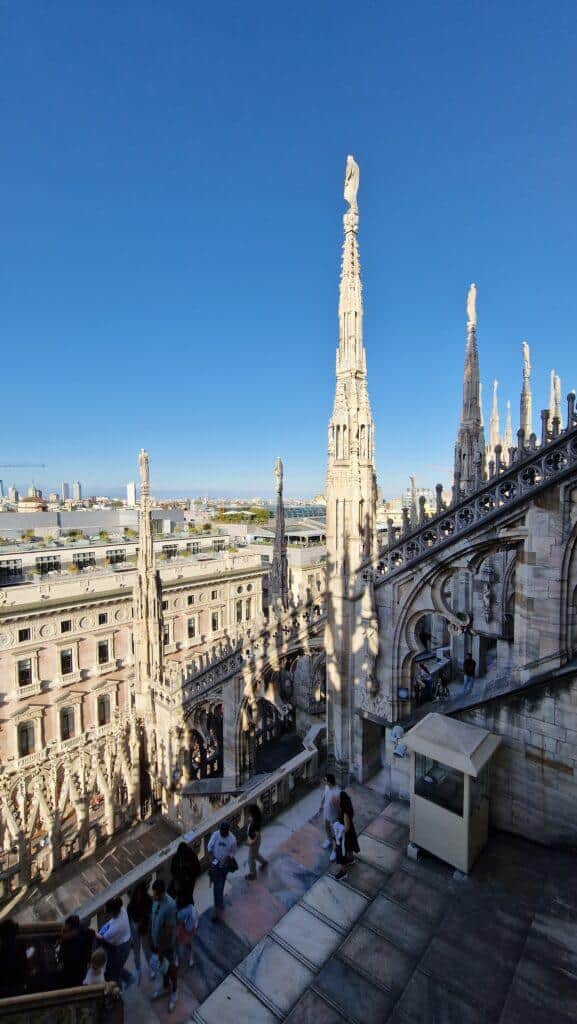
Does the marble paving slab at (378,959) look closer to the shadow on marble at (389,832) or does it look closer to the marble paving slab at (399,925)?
the marble paving slab at (399,925)

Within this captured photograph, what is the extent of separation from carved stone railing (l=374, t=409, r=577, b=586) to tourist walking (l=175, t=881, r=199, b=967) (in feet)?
22.3

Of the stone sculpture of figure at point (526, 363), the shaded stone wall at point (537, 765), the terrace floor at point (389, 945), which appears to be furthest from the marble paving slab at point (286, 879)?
the stone sculpture of figure at point (526, 363)

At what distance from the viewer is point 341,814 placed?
26.4ft

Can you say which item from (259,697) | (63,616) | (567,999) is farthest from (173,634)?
(567,999)

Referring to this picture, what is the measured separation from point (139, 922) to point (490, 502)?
9325 mm

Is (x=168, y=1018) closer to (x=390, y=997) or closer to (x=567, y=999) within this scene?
(x=390, y=997)

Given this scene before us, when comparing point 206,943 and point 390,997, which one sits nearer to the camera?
point 390,997

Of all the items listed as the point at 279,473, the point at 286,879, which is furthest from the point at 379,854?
the point at 279,473

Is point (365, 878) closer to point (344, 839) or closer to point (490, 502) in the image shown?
point (344, 839)

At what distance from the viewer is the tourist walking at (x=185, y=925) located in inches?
247

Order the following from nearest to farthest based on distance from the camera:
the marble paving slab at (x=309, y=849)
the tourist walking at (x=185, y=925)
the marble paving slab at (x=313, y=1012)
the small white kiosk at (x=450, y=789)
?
the marble paving slab at (x=313, y=1012) → the tourist walking at (x=185, y=925) → the small white kiosk at (x=450, y=789) → the marble paving slab at (x=309, y=849)

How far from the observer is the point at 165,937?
5.82 metres

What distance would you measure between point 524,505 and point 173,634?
117ft

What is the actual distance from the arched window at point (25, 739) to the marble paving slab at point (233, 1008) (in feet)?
94.3
